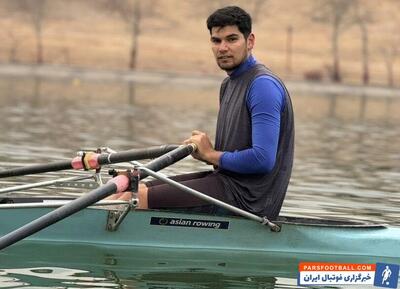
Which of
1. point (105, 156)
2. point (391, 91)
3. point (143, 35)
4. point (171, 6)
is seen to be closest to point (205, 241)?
point (105, 156)

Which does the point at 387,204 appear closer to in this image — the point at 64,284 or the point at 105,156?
the point at 105,156

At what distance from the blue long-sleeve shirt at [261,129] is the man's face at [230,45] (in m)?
0.34

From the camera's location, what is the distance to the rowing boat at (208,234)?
33.9 feet

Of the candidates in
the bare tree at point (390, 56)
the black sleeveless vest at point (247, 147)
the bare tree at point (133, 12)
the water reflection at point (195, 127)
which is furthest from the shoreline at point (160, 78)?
the black sleeveless vest at point (247, 147)

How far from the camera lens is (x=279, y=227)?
10312 mm

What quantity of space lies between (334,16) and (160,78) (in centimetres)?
2302

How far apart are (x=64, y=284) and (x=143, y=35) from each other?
77.0m

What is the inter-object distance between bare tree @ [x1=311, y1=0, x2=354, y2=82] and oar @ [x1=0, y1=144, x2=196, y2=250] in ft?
210

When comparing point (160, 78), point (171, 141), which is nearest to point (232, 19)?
point (171, 141)

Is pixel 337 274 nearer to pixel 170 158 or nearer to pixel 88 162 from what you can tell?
pixel 170 158

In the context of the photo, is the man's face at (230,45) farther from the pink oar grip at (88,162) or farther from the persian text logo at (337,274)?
the persian text logo at (337,274)

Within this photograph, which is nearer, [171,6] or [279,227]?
[279,227]

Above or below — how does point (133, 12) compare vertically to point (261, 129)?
above

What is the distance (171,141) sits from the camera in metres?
24.5
